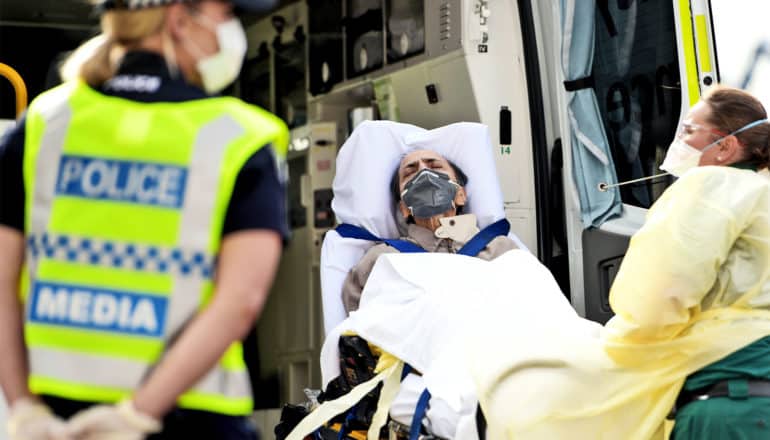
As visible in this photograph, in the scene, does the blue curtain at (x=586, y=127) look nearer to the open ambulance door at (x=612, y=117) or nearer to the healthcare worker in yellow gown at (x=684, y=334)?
the open ambulance door at (x=612, y=117)

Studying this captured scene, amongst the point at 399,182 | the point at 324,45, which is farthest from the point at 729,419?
the point at 324,45

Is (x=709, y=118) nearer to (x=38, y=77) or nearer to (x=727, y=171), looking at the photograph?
(x=727, y=171)

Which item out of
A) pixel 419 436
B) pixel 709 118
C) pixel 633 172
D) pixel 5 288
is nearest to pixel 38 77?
pixel 633 172

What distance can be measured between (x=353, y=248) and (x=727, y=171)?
2.20 metres

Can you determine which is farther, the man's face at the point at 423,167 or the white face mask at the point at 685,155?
the man's face at the point at 423,167

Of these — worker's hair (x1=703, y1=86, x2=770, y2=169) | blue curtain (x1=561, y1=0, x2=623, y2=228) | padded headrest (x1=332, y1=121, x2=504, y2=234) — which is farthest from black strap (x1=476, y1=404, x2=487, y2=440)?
blue curtain (x1=561, y1=0, x2=623, y2=228)

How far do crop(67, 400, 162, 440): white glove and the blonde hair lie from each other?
1.88ft

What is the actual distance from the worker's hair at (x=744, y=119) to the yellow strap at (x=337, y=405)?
4.98 feet

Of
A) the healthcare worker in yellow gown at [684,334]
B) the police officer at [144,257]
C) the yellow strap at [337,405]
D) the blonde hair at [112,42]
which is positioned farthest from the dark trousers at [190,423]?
the yellow strap at [337,405]

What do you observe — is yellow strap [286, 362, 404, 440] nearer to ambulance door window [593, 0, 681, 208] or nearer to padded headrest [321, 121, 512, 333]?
padded headrest [321, 121, 512, 333]

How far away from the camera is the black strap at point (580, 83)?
5.68 meters

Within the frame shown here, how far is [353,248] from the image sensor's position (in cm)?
539

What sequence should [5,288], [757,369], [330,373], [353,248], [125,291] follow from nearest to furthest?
[125,291]
[5,288]
[757,369]
[330,373]
[353,248]

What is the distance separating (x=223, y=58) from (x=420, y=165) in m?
3.40
